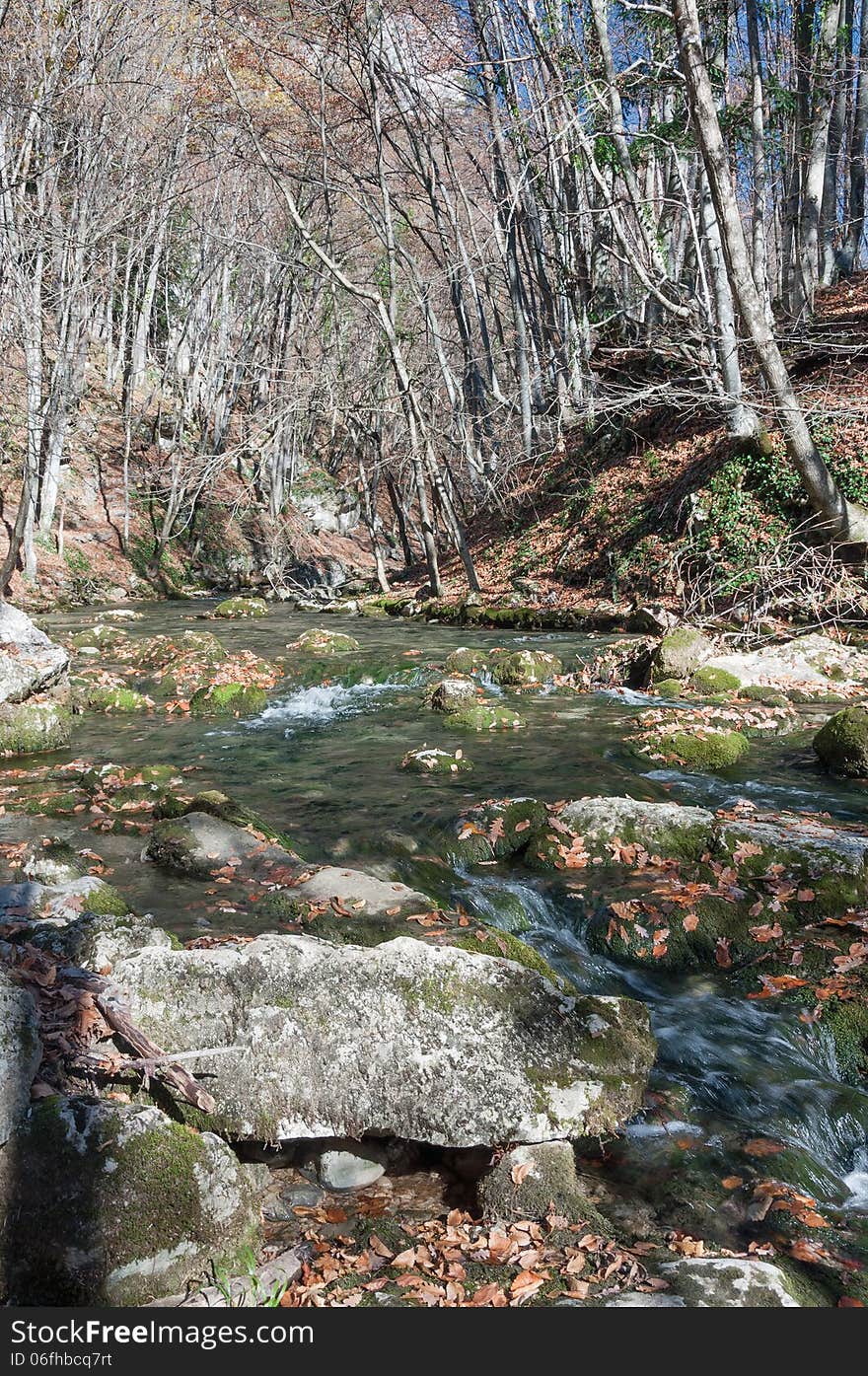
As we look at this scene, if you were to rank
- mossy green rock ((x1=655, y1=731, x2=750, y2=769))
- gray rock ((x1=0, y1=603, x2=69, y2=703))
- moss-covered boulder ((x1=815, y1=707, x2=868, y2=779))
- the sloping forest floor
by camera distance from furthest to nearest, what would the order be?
1. the sloping forest floor
2. gray rock ((x1=0, y1=603, x2=69, y2=703))
3. mossy green rock ((x1=655, y1=731, x2=750, y2=769))
4. moss-covered boulder ((x1=815, y1=707, x2=868, y2=779))

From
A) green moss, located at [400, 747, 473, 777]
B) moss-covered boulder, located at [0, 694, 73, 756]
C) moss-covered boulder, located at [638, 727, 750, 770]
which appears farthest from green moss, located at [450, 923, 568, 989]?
moss-covered boulder, located at [0, 694, 73, 756]

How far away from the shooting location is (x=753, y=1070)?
12.7 ft

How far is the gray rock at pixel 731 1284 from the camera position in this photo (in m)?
2.50

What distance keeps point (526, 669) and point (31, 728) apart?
6.46 m

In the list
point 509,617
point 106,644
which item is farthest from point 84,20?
point 509,617

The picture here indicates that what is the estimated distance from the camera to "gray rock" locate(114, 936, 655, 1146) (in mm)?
3162

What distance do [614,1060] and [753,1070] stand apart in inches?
33.0

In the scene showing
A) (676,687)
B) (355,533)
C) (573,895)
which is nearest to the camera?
(573,895)

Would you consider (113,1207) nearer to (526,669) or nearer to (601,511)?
(526,669)

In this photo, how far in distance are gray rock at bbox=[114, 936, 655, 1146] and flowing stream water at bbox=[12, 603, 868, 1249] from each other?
1.26ft

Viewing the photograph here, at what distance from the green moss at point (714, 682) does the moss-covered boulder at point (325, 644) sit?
596 centimetres

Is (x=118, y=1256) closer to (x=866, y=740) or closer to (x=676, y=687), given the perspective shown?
(x=866, y=740)

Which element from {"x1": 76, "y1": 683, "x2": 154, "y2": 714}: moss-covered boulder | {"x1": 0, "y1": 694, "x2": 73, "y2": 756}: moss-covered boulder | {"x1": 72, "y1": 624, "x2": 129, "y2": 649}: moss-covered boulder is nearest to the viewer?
{"x1": 0, "y1": 694, "x2": 73, "y2": 756}: moss-covered boulder

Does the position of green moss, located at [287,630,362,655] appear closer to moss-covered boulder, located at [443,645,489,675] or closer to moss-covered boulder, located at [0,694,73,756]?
moss-covered boulder, located at [443,645,489,675]
